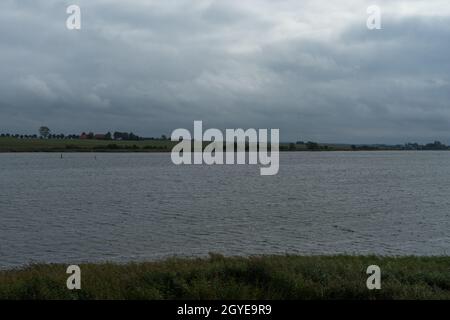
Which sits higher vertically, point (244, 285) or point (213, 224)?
point (244, 285)

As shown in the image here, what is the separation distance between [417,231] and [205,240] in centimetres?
1279

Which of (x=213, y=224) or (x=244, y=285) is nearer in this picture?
(x=244, y=285)

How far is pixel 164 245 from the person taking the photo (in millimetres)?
26578

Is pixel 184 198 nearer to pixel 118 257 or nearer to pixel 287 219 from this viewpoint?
pixel 287 219

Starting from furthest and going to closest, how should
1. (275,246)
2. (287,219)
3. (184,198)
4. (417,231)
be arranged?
(184,198)
(287,219)
(417,231)
(275,246)

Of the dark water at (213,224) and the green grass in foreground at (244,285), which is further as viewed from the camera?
the dark water at (213,224)

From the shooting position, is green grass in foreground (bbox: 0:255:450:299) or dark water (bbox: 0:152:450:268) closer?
green grass in foreground (bbox: 0:255:450:299)

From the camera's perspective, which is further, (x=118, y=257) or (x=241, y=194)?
(x=241, y=194)

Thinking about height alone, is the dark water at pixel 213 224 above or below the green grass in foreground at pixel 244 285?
below

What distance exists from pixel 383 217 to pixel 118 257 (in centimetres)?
2148

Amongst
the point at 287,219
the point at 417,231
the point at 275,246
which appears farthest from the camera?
the point at 287,219

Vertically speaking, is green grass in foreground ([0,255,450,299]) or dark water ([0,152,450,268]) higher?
green grass in foreground ([0,255,450,299])
